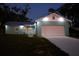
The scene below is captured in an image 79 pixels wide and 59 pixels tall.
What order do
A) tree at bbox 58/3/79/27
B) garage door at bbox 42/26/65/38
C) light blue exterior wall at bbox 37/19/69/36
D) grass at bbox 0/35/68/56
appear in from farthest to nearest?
tree at bbox 58/3/79/27 < light blue exterior wall at bbox 37/19/69/36 < garage door at bbox 42/26/65/38 < grass at bbox 0/35/68/56

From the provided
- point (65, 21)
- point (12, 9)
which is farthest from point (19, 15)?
point (65, 21)

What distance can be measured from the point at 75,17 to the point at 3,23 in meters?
7.63

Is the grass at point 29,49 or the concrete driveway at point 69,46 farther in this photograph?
the concrete driveway at point 69,46

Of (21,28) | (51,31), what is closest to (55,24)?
(51,31)

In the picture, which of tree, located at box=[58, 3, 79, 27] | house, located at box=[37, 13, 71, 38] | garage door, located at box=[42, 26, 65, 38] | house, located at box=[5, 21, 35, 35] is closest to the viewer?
house, located at box=[5, 21, 35, 35]

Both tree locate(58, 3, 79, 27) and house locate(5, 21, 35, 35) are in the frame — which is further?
tree locate(58, 3, 79, 27)

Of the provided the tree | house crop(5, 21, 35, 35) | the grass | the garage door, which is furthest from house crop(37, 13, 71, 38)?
the grass

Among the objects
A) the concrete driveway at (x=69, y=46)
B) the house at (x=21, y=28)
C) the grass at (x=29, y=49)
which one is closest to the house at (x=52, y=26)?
the house at (x=21, y=28)

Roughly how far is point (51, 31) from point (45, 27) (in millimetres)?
891

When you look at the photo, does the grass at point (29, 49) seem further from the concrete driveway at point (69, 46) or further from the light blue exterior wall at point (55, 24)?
the light blue exterior wall at point (55, 24)

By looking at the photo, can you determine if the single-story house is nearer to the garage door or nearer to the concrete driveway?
the garage door

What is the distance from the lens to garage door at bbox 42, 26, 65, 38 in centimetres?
1886

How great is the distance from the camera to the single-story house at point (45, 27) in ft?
59.0

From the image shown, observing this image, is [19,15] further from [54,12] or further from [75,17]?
[75,17]
